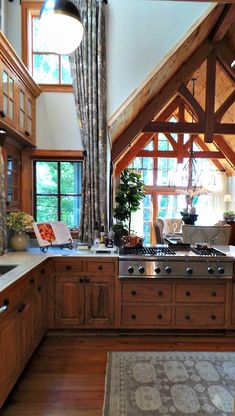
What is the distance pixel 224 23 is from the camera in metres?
4.17

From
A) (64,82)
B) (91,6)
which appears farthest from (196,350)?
(91,6)

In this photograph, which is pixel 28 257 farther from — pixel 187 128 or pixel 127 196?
pixel 187 128

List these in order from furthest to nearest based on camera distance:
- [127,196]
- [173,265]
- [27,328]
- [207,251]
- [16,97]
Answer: [127,196] → [207,251] → [173,265] → [16,97] → [27,328]

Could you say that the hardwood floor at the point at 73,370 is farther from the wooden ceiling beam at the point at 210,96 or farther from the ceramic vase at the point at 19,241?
the wooden ceiling beam at the point at 210,96

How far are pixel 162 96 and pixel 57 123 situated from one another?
8.39ft

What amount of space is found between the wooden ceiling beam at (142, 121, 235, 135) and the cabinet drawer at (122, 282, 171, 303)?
3592 mm

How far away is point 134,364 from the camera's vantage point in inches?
98.7

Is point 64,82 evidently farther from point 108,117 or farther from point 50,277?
point 50,277

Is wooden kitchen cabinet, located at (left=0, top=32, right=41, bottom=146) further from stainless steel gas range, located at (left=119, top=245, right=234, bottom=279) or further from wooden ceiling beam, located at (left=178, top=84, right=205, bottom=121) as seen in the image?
wooden ceiling beam, located at (left=178, top=84, right=205, bottom=121)

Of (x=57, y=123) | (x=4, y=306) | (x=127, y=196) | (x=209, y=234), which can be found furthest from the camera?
(x=127, y=196)

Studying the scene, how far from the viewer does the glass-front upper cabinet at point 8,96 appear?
7.91 feet

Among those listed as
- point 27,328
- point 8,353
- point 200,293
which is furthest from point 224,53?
point 8,353

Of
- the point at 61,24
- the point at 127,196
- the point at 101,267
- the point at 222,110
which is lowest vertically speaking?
the point at 101,267

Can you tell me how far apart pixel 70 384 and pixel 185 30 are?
3.77 metres
